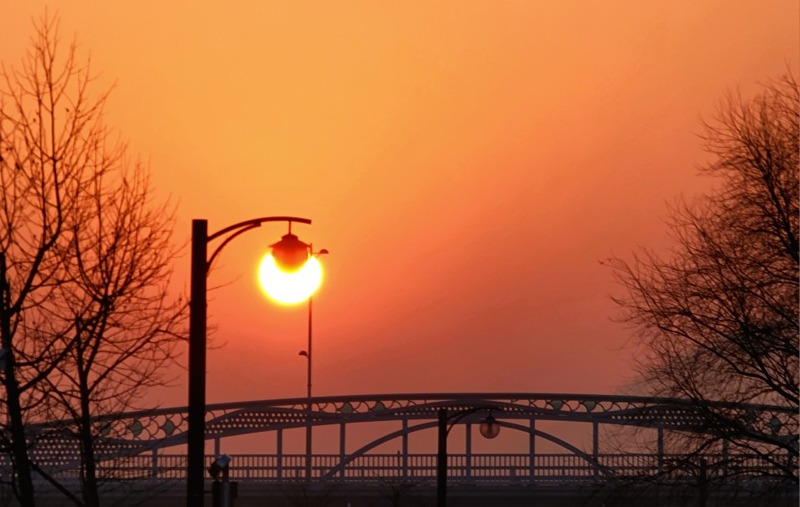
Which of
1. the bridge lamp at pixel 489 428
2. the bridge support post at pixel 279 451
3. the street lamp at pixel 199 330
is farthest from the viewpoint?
the bridge support post at pixel 279 451

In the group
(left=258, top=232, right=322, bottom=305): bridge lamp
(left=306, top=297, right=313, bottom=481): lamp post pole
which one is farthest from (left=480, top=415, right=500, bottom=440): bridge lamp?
(left=306, top=297, right=313, bottom=481): lamp post pole

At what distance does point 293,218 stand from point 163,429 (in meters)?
58.7

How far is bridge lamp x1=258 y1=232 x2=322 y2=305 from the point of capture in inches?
867

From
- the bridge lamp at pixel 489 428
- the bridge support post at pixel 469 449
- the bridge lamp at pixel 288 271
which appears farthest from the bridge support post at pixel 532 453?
the bridge lamp at pixel 288 271

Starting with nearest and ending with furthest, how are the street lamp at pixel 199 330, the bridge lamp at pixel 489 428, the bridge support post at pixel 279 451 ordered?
the street lamp at pixel 199 330 → the bridge lamp at pixel 489 428 → the bridge support post at pixel 279 451

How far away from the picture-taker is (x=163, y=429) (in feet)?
262

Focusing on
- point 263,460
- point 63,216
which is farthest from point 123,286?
point 263,460

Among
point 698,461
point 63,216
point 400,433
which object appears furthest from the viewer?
point 400,433

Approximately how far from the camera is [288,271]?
867 inches

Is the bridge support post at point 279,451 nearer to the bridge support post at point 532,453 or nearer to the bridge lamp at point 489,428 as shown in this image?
the bridge support post at point 532,453

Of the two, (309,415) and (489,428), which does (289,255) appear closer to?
(489,428)

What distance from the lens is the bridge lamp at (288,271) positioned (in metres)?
22.0

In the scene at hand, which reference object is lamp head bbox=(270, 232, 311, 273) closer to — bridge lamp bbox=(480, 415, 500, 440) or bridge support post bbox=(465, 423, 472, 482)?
bridge lamp bbox=(480, 415, 500, 440)

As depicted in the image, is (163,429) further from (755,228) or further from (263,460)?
(755,228)
